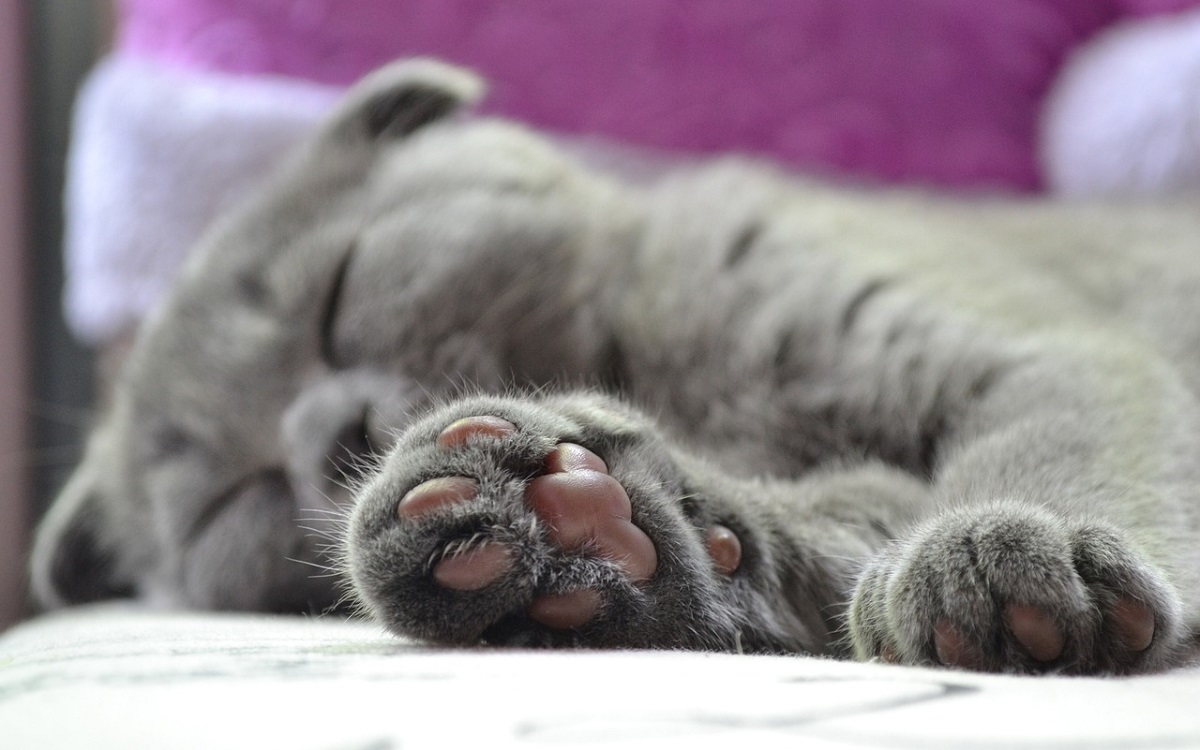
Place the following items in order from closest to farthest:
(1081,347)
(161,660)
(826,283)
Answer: (161,660) → (1081,347) → (826,283)

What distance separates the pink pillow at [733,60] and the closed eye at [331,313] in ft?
2.66

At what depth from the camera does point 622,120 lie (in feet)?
6.38

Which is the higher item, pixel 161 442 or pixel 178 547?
Result: pixel 161 442

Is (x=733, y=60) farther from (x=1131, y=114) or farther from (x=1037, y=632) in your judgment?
(x=1037, y=632)

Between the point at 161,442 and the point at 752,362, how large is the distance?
2.53ft

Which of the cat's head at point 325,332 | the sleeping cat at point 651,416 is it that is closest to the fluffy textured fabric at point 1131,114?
the sleeping cat at point 651,416

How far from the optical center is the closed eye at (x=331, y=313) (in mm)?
1176

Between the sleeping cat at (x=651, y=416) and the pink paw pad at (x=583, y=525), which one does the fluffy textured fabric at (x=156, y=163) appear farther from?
the pink paw pad at (x=583, y=525)

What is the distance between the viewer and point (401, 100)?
4.58 feet

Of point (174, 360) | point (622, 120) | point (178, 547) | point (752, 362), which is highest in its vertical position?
point (622, 120)

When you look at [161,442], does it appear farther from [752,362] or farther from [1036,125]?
[1036,125]

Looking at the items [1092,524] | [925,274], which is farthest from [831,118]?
[1092,524]

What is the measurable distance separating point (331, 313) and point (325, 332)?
24 mm

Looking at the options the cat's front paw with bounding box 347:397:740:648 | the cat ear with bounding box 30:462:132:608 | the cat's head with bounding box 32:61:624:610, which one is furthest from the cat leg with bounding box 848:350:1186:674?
the cat ear with bounding box 30:462:132:608
